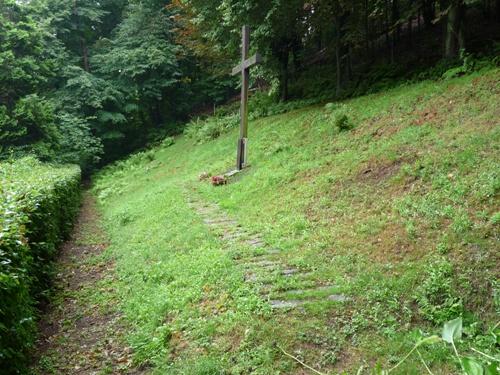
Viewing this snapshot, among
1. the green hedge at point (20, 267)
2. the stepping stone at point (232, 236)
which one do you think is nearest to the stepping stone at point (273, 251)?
the stepping stone at point (232, 236)

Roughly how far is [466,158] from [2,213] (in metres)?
6.69

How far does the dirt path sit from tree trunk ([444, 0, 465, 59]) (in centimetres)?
1096

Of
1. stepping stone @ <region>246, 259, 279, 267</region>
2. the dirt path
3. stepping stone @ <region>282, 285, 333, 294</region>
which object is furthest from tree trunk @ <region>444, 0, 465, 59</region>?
the dirt path

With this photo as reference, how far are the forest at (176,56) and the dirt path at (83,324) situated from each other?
10404 mm

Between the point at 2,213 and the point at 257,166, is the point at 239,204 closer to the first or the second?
the point at 257,166

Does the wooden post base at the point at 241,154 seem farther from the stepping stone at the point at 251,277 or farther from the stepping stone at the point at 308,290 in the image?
the stepping stone at the point at 308,290

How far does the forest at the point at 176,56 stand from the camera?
1466 centimetres

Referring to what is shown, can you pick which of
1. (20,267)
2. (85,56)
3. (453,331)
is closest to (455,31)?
(20,267)

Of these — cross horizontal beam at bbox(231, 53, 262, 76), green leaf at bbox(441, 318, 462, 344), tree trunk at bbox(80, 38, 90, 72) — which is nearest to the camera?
green leaf at bbox(441, 318, 462, 344)

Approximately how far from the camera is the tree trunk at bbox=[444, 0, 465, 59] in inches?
450

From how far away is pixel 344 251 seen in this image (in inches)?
224

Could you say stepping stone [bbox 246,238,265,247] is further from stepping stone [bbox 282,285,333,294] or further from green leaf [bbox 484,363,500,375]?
green leaf [bbox 484,363,500,375]

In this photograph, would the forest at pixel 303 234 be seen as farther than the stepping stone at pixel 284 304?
No

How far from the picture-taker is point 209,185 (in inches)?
483
